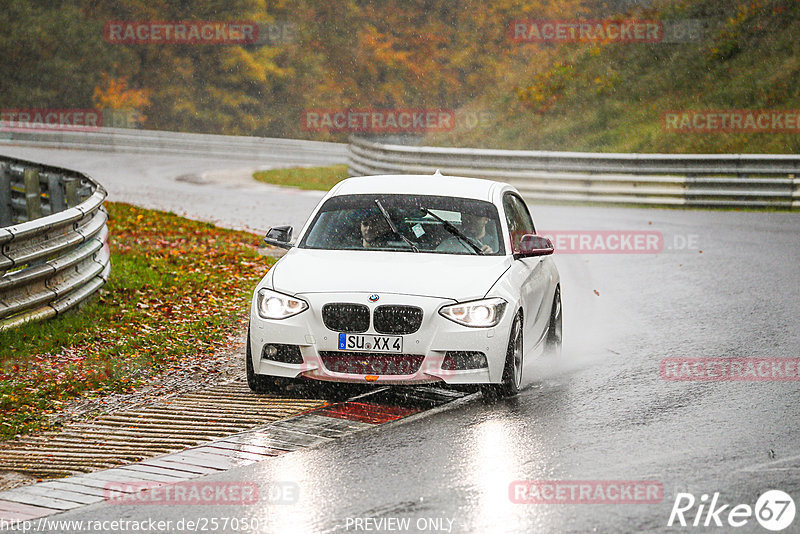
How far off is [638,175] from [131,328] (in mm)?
16535

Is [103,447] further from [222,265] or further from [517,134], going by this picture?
[517,134]

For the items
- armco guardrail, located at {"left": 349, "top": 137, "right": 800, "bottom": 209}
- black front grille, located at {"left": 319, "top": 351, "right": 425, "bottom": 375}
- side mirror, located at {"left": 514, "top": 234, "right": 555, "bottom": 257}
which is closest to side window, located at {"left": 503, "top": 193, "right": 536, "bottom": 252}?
side mirror, located at {"left": 514, "top": 234, "right": 555, "bottom": 257}

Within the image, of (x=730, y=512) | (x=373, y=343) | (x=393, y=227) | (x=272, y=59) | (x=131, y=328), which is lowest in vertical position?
(x=131, y=328)

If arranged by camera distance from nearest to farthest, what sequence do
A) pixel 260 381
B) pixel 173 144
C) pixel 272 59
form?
pixel 260 381
pixel 173 144
pixel 272 59

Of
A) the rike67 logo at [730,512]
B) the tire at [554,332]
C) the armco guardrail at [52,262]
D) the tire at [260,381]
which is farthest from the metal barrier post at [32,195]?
the rike67 logo at [730,512]

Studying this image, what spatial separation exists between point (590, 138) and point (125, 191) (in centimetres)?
1421

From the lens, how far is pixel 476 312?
8.03 m

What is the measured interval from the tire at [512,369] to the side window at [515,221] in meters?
1.03

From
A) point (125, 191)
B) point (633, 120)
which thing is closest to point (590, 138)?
point (633, 120)

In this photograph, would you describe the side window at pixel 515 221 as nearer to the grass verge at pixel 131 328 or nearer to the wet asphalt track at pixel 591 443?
the wet asphalt track at pixel 591 443

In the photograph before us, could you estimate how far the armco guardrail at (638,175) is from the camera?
2414 cm

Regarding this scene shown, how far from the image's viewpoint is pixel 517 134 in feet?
123

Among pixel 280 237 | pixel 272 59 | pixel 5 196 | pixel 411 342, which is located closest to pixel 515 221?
pixel 280 237

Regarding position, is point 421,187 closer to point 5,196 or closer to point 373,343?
point 373,343
